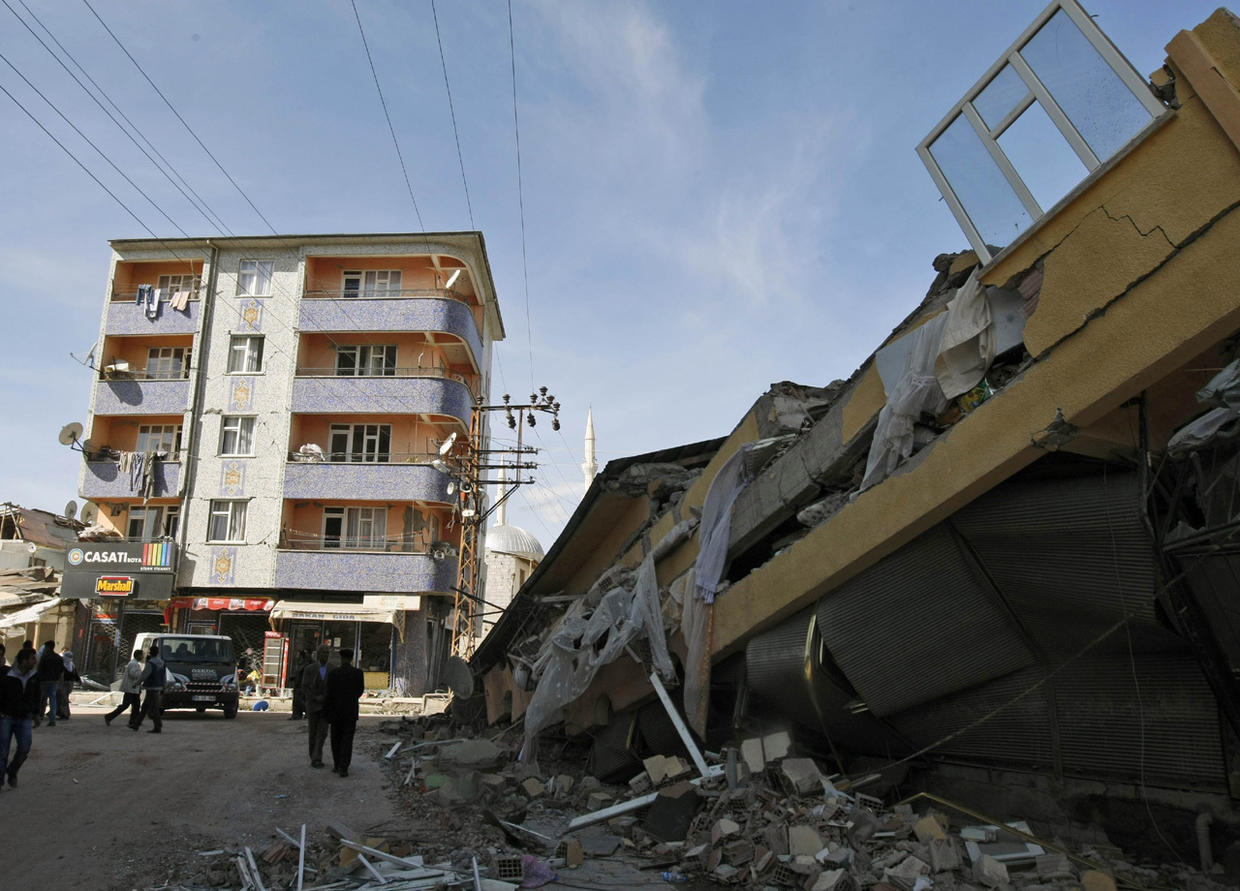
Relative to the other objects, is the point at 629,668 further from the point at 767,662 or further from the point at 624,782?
the point at 767,662

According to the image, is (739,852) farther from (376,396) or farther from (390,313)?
(390,313)

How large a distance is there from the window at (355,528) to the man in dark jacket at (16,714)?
2170 centimetres

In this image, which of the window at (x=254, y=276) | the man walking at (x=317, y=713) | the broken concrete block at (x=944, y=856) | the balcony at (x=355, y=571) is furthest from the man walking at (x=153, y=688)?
the window at (x=254, y=276)

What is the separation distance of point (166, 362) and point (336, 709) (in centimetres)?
→ 2653

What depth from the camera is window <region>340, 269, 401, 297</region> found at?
32219 millimetres

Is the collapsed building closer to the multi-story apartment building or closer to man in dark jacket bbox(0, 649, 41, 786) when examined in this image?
man in dark jacket bbox(0, 649, 41, 786)

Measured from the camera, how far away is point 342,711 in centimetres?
1005

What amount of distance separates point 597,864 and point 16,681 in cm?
586

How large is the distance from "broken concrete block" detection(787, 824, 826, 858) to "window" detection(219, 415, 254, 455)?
28.6 metres

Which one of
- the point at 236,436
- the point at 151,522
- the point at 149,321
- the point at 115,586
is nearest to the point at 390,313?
the point at 236,436

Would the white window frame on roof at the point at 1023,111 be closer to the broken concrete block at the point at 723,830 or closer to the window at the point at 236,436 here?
the broken concrete block at the point at 723,830

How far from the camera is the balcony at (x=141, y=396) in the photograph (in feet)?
103

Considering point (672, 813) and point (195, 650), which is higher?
point (195, 650)

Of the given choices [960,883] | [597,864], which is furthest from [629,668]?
[960,883]
